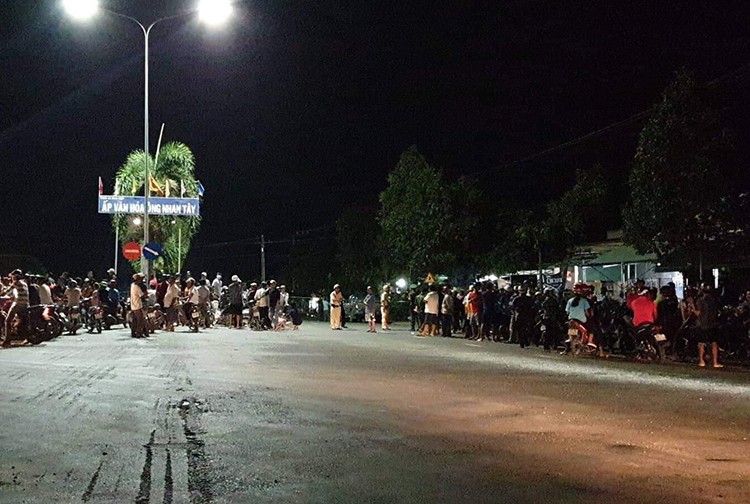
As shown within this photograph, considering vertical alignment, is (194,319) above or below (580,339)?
above

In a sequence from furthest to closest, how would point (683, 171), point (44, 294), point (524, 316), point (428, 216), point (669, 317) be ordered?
1. point (428, 216)
2. point (524, 316)
3. point (44, 294)
4. point (683, 171)
5. point (669, 317)

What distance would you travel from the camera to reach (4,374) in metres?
15.1

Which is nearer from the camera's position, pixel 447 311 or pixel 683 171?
pixel 683 171

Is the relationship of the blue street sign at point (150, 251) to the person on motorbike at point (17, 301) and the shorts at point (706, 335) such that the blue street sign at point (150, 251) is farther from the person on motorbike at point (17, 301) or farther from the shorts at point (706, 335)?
the shorts at point (706, 335)

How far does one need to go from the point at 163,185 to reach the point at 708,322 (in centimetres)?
2849

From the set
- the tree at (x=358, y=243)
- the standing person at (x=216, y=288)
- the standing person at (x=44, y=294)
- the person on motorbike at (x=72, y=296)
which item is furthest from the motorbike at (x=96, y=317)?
the tree at (x=358, y=243)

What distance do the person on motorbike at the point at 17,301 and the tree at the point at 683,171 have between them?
14917 millimetres

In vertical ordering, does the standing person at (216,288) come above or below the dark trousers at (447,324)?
above

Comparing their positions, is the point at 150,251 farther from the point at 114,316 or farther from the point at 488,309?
the point at 488,309

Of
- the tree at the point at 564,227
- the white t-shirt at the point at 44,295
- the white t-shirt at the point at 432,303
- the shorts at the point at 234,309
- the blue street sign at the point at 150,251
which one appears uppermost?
the tree at the point at 564,227

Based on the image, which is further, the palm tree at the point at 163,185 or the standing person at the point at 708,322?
the palm tree at the point at 163,185

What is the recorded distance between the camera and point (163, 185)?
4138 cm

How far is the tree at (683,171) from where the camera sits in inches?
834

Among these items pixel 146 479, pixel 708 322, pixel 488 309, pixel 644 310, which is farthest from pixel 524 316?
pixel 146 479
